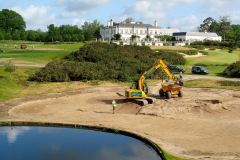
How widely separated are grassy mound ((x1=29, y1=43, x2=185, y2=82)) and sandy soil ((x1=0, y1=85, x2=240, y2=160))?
6.92 meters

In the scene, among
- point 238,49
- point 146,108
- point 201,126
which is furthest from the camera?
point 238,49

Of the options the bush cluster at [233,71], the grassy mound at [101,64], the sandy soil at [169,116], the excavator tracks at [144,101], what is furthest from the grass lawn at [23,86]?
the bush cluster at [233,71]

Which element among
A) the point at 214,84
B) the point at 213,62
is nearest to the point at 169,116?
the point at 214,84

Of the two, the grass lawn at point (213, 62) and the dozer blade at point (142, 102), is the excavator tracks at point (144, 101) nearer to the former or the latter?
the dozer blade at point (142, 102)

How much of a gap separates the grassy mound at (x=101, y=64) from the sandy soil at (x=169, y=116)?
692cm

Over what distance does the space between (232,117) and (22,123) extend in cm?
1764

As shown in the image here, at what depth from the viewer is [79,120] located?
3369cm

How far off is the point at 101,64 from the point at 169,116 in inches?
1062

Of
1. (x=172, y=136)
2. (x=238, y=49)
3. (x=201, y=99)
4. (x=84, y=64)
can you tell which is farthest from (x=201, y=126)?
(x=238, y=49)

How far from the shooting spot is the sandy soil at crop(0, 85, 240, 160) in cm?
2593

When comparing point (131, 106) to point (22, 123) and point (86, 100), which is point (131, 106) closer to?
point (86, 100)

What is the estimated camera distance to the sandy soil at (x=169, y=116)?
25927mm

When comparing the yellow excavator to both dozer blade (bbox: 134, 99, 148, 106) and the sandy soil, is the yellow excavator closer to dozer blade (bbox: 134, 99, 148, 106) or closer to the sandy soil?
dozer blade (bbox: 134, 99, 148, 106)

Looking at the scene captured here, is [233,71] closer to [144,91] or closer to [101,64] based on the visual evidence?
[101,64]
